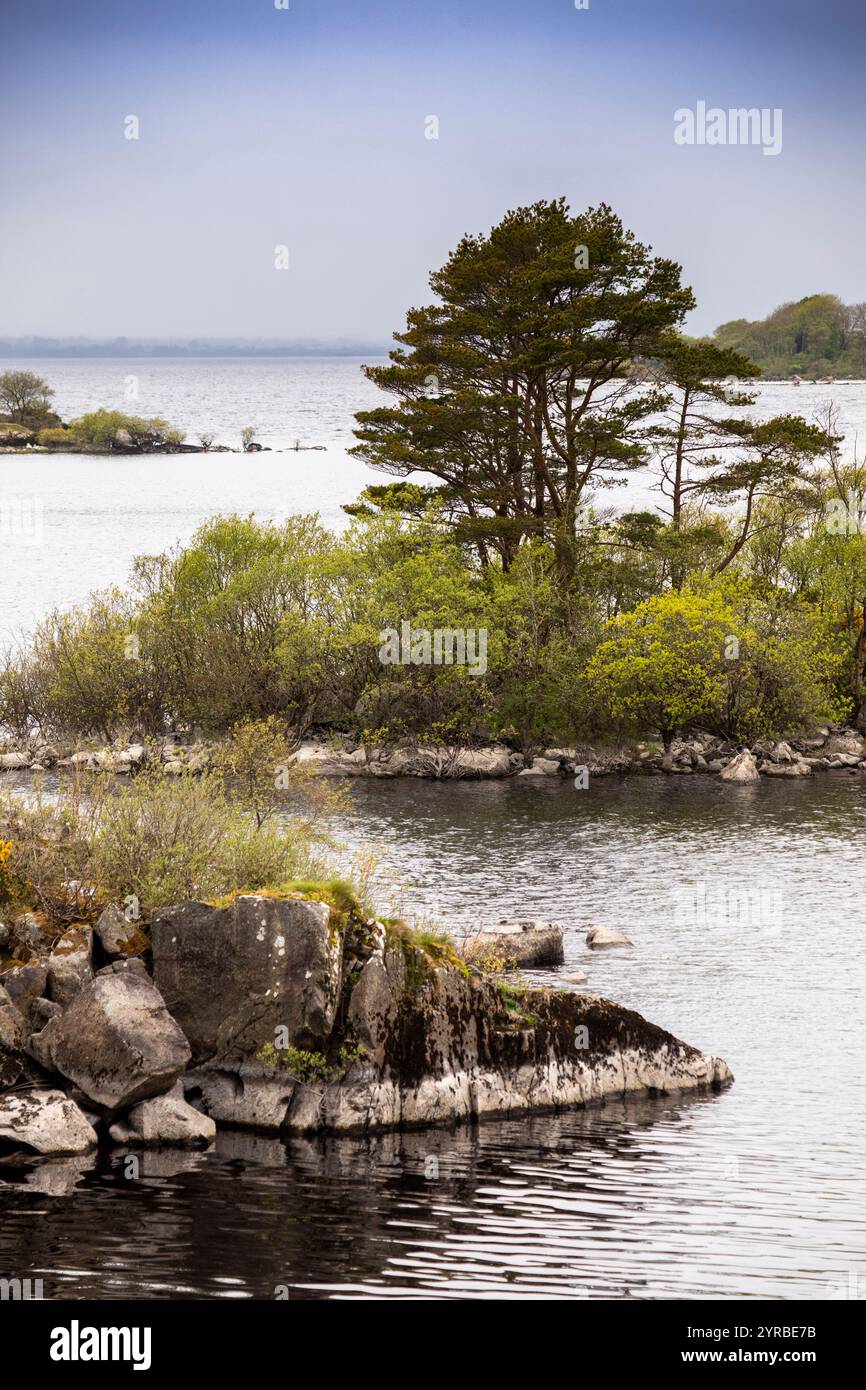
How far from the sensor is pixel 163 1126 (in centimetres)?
2152

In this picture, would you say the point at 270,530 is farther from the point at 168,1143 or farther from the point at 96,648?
the point at 168,1143

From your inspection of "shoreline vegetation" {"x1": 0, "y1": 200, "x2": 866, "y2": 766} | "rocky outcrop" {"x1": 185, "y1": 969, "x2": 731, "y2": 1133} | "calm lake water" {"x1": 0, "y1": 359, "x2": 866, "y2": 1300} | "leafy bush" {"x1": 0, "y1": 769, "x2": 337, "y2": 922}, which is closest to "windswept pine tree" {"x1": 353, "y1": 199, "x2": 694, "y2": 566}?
"shoreline vegetation" {"x1": 0, "y1": 200, "x2": 866, "y2": 766}

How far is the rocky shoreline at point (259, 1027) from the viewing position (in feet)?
70.2

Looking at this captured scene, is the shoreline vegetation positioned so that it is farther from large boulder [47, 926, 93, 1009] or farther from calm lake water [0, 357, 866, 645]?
large boulder [47, 926, 93, 1009]

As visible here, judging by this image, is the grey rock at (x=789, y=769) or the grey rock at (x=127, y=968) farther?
the grey rock at (x=789, y=769)

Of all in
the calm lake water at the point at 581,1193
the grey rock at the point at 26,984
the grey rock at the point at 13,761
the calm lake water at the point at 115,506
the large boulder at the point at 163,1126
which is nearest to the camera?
the calm lake water at the point at 581,1193

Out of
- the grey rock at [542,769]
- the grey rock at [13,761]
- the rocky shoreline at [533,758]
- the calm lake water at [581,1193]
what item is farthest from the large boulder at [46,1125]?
the grey rock at [542,769]

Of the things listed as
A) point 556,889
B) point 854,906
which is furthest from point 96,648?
point 854,906

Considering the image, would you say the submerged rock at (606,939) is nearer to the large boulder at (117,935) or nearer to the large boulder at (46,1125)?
the large boulder at (117,935)

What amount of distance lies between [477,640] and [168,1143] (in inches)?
1728

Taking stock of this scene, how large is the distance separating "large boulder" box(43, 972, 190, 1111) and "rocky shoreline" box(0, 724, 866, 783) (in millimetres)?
37718

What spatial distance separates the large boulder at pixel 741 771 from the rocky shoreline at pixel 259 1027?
36603mm

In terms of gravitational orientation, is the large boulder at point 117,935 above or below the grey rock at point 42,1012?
above

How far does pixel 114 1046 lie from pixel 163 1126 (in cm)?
138
